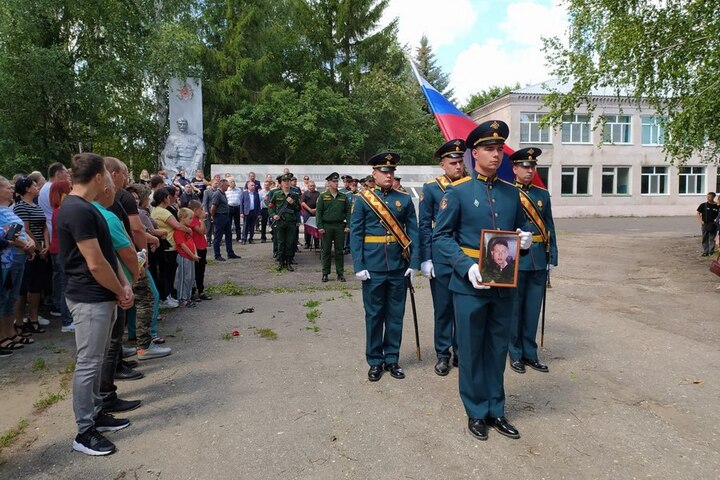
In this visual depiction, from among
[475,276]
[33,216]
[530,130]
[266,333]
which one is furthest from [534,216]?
[530,130]

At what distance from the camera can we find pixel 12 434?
151 inches

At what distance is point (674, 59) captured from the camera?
1153 cm

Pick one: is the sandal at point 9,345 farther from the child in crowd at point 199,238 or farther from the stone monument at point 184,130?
the stone monument at point 184,130

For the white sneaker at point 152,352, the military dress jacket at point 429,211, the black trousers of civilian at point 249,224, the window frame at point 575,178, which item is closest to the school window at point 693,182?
the window frame at point 575,178

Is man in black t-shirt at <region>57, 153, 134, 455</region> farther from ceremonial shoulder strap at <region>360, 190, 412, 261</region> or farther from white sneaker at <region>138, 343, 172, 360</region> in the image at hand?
ceremonial shoulder strap at <region>360, 190, 412, 261</region>

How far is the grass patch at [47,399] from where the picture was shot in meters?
4.38

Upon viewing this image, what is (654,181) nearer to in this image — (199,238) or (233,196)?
(233,196)

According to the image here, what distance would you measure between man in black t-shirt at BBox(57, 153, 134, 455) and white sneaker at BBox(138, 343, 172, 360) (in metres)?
1.90

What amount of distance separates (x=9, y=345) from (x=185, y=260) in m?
2.40

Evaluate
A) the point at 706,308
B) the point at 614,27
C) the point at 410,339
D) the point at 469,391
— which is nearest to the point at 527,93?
the point at 614,27

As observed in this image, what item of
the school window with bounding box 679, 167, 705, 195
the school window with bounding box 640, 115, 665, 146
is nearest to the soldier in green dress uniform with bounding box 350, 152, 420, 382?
the school window with bounding box 640, 115, 665, 146

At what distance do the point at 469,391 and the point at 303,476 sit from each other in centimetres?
136

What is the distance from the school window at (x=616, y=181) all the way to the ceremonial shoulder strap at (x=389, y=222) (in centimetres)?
3468

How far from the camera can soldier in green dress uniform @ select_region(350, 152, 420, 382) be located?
5.04 m
